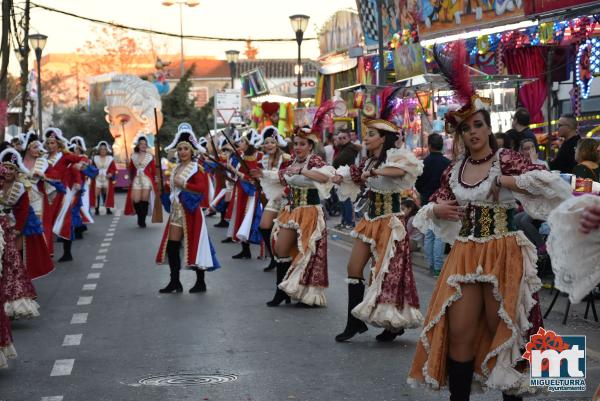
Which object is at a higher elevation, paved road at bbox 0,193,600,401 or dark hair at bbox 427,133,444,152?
dark hair at bbox 427,133,444,152

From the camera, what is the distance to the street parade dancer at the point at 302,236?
10.6 meters

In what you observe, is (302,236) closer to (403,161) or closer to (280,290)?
(280,290)

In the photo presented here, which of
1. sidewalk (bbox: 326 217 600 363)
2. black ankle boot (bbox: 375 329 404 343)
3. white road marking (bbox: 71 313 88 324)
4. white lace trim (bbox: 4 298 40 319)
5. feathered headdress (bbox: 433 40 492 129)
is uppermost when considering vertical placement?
feathered headdress (bbox: 433 40 492 129)

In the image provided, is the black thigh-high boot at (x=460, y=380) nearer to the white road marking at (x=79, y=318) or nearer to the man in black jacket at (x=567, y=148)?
the white road marking at (x=79, y=318)

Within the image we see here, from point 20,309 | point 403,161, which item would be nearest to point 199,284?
point 20,309

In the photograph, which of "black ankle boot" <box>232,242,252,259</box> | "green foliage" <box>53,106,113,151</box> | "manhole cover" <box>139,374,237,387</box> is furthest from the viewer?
"green foliage" <box>53,106,113,151</box>

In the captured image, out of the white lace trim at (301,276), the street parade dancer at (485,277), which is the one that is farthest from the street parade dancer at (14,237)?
the street parade dancer at (485,277)

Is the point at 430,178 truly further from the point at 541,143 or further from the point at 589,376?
the point at 589,376

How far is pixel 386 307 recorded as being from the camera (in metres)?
8.62

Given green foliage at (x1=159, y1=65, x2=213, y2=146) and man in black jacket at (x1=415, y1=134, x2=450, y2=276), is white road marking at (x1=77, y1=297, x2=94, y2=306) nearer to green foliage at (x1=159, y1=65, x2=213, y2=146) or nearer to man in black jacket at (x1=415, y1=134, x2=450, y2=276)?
man in black jacket at (x1=415, y1=134, x2=450, y2=276)

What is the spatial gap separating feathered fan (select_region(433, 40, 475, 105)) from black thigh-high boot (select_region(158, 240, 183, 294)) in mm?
6200

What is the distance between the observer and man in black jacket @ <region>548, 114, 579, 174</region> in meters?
12.4

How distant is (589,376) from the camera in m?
7.34

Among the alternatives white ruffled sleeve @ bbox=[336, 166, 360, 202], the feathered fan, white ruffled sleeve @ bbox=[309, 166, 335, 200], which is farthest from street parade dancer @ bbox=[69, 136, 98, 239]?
the feathered fan
